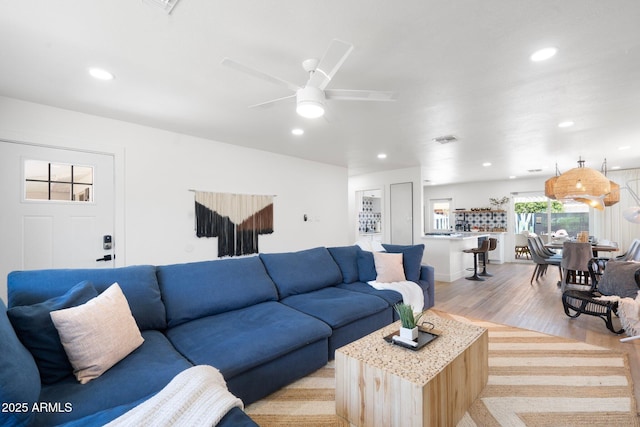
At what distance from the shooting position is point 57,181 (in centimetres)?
298

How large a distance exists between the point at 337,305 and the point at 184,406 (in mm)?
1695

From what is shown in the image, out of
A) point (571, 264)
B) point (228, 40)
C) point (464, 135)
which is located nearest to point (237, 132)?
point (228, 40)

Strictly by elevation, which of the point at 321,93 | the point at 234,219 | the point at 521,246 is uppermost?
the point at 321,93

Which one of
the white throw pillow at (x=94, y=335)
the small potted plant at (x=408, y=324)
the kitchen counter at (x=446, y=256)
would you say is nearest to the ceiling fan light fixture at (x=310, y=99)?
the small potted plant at (x=408, y=324)

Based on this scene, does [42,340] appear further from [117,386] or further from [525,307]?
[525,307]

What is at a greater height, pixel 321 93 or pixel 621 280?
pixel 321 93

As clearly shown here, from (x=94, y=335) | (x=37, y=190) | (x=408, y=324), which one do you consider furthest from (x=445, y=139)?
(x=37, y=190)

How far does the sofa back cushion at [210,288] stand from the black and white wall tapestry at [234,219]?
159cm

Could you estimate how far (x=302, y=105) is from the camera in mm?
1844

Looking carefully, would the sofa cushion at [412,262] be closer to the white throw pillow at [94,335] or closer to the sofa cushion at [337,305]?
the sofa cushion at [337,305]

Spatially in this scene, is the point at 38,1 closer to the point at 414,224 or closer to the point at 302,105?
the point at 302,105

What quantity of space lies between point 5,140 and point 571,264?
7.21 metres

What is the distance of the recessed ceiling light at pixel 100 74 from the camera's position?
2215mm

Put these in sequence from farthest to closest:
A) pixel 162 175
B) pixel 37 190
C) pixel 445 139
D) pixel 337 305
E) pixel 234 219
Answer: pixel 234 219
pixel 445 139
pixel 162 175
pixel 37 190
pixel 337 305
